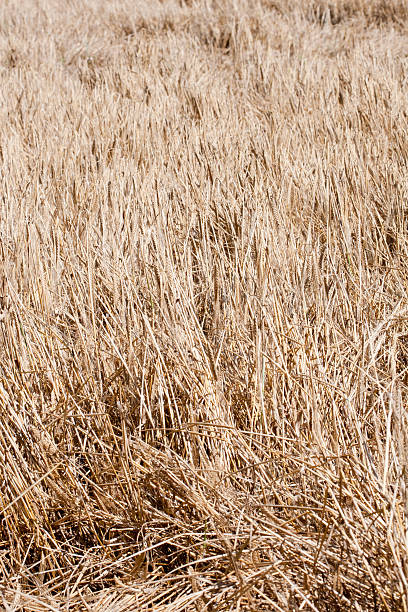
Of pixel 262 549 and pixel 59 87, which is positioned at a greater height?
pixel 59 87

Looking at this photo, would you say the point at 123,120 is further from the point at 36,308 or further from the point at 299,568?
the point at 299,568

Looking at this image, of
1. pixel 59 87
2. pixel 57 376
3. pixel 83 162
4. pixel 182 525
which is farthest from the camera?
pixel 59 87

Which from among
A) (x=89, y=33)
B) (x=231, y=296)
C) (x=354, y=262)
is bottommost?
(x=354, y=262)

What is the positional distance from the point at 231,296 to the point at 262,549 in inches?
21.7

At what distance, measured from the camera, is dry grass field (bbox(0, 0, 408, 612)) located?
91cm

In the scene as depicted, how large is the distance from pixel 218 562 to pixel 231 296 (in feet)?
1.87

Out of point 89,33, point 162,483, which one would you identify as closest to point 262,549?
point 162,483

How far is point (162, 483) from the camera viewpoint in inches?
42.0

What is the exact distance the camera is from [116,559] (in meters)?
1.04

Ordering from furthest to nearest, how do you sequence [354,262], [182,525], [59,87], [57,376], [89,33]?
Result: 1. [89,33]
2. [59,87]
3. [354,262]
4. [57,376]
5. [182,525]

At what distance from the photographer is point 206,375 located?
115 cm

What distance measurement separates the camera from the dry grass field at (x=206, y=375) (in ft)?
2.99

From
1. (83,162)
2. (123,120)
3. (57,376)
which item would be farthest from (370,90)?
(57,376)

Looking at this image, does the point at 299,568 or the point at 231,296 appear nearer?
the point at 299,568
